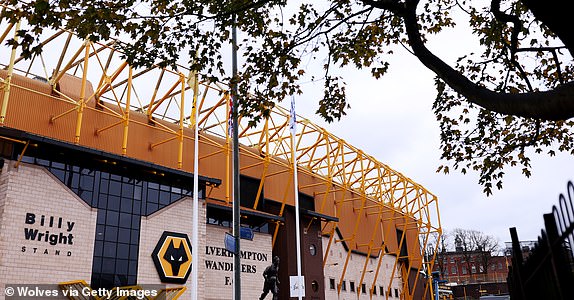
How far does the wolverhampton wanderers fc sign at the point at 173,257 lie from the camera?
2662cm

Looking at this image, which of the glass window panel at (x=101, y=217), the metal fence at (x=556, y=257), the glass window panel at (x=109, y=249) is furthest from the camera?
the glass window panel at (x=101, y=217)

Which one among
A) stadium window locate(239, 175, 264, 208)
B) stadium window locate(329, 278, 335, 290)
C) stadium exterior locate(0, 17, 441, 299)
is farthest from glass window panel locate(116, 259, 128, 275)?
stadium window locate(329, 278, 335, 290)

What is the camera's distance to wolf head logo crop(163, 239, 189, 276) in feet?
88.8

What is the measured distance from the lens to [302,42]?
10039mm

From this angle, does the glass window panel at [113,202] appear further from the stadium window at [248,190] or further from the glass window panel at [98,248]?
the stadium window at [248,190]

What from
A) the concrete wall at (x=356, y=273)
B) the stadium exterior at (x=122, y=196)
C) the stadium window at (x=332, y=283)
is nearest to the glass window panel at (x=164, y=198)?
the stadium exterior at (x=122, y=196)

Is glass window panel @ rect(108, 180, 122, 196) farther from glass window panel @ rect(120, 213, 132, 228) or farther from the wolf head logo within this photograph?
the wolf head logo

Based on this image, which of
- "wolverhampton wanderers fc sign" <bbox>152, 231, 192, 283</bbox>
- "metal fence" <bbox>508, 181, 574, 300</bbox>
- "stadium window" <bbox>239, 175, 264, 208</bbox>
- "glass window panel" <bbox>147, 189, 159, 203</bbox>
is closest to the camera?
"metal fence" <bbox>508, 181, 574, 300</bbox>

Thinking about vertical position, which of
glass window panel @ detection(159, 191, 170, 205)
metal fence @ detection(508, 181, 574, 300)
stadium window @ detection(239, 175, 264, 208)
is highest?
stadium window @ detection(239, 175, 264, 208)

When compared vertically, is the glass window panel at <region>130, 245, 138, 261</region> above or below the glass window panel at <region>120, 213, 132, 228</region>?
below

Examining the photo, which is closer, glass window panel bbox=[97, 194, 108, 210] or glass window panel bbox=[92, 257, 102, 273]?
glass window panel bbox=[92, 257, 102, 273]

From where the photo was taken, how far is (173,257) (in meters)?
27.3

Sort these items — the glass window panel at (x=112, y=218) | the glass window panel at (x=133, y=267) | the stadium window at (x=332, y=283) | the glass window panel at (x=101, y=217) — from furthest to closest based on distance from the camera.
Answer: the stadium window at (x=332, y=283) < the glass window panel at (x=133, y=267) < the glass window panel at (x=112, y=218) < the glass window panel at (x=101, y=217)

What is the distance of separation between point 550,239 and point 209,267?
2708 cm
